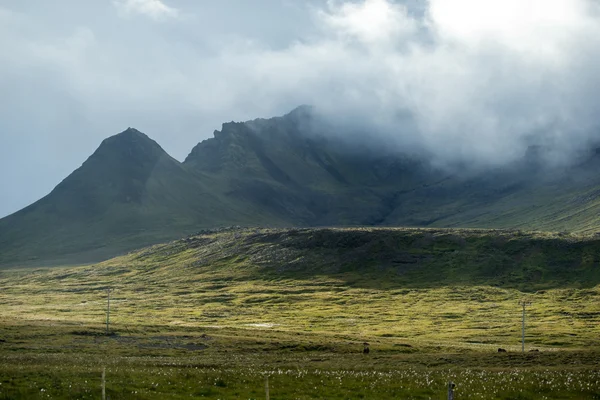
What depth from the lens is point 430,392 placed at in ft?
123

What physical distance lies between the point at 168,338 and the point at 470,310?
4124 inches

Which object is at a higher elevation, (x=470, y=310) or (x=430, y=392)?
(x=430, y=392)

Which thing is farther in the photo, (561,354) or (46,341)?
(46,341)

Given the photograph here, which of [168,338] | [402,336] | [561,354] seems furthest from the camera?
[402,336]

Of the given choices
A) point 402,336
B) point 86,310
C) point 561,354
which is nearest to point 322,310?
point 402,336

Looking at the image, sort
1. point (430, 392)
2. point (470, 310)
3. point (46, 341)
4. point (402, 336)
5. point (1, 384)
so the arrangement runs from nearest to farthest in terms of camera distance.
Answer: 1. point (1, 384)
2. point (430, 392)
3. point (46, 341)
4. point (402, 336)
5. point (470, 310)

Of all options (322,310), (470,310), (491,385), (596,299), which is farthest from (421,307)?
(491,385)

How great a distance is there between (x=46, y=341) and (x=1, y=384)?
68.8 meters

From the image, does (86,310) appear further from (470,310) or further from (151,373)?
(151,373)

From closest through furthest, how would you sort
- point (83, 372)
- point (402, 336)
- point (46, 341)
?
point (83, 372)
point (46, 341)
point (402, 336)

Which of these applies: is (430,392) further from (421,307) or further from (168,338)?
(421,307)

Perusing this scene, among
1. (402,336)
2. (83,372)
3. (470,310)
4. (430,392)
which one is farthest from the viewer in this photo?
(470,310)

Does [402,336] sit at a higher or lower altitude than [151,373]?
lower

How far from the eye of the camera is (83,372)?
4266cm
